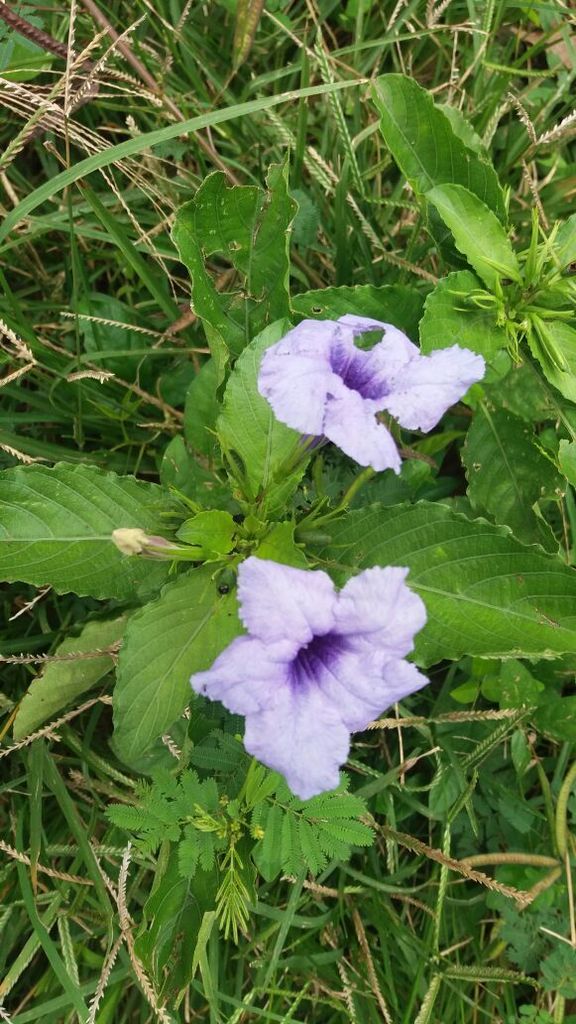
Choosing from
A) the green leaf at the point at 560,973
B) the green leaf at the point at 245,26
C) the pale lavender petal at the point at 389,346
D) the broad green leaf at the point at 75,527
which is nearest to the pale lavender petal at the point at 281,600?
the pale lavender petal at the point at 389,346

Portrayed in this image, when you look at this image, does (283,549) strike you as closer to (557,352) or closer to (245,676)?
(245,676)

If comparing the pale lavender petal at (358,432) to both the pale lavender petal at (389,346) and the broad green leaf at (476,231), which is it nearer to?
the pale lavender petal at (389,346)

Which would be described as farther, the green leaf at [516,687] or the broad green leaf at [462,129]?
the green leaf at [516,687]

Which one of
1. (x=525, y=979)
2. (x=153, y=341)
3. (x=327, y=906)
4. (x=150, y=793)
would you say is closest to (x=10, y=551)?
(x=150, y=793)

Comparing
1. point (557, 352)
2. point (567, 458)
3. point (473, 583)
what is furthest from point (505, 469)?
point (473, 583)

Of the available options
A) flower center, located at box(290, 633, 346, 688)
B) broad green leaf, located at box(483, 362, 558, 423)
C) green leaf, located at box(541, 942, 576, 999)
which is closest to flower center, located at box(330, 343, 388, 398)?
flower center, located at box(290, 633, 346, 688)

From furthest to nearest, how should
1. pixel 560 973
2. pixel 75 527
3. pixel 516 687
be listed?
pixel 560 973 < pixel 516 687 < pixel 75 527
